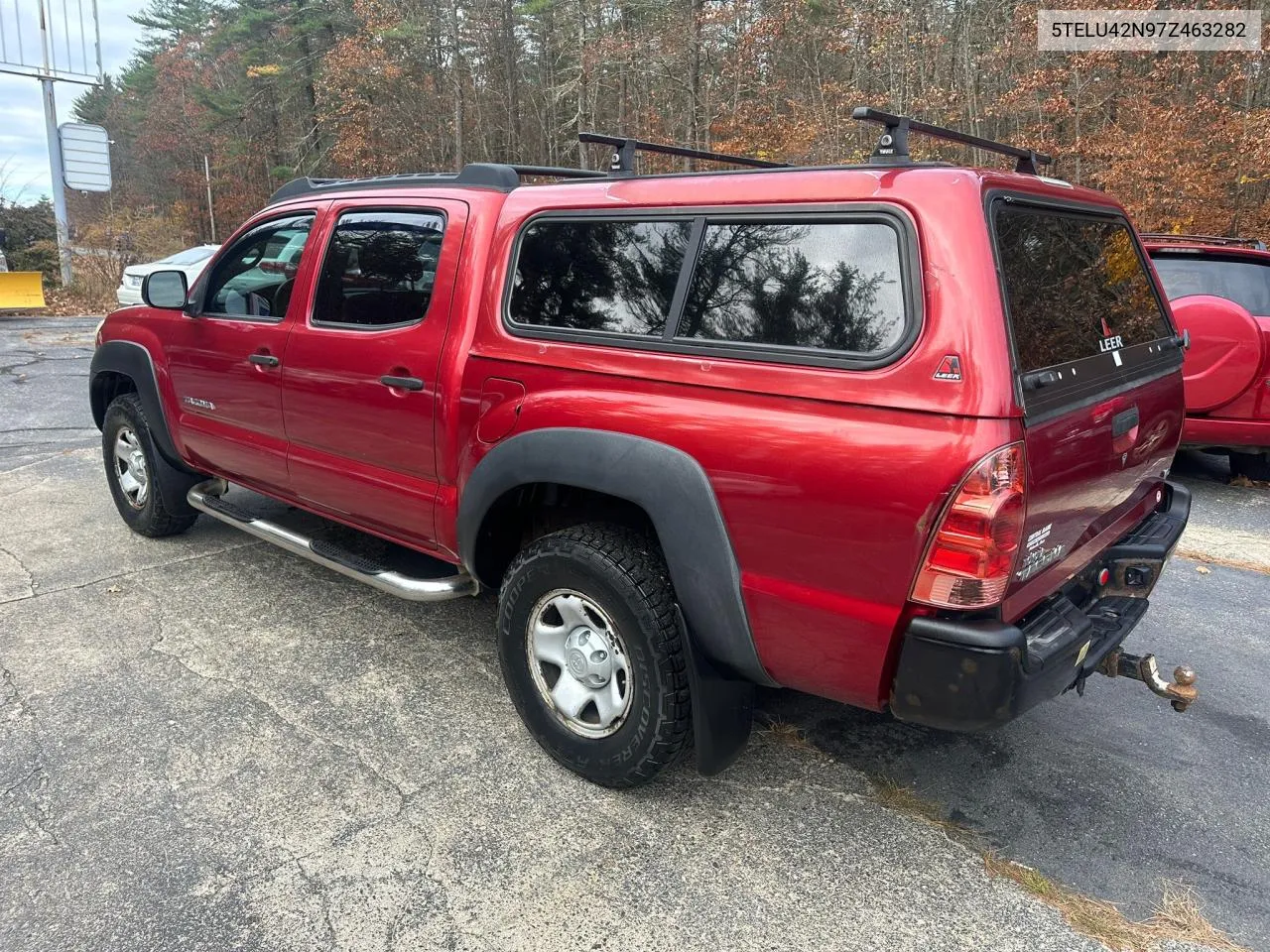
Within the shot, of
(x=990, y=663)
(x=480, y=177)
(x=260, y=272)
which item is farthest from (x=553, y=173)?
(x=990, y=663)

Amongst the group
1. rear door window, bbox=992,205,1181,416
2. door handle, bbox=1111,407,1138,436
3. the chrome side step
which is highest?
rear door window, bbox=992,205,1181,416

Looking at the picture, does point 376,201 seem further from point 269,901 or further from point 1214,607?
point 1214,607

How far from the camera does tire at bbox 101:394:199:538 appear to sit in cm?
486

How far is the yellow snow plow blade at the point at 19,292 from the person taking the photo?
18594 millimetres

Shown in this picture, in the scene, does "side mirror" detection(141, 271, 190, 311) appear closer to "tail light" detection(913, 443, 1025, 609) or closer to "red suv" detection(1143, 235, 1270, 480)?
"tail light" detection(913, 443, 1025, 609)

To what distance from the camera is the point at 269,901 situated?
2.37 metres

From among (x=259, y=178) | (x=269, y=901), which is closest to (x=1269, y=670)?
(x=269, y=901)

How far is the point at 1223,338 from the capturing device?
6102mm

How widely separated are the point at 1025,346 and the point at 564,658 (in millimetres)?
1657

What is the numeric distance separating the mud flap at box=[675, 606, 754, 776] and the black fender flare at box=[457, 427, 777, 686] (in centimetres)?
4

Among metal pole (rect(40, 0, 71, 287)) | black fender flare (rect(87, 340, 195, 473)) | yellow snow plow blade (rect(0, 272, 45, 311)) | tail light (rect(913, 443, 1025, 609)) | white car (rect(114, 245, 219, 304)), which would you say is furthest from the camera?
metal pole (rect(40, 0, 71, 287))

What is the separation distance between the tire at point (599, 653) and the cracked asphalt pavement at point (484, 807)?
0.18m

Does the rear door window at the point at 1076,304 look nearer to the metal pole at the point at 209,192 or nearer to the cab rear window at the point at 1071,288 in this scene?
the cab rear window at the point at 1071,288

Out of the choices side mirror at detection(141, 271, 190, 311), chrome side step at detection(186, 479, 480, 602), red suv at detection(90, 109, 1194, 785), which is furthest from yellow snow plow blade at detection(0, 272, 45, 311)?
red suv at detection(90, 109, 1194, 785)
